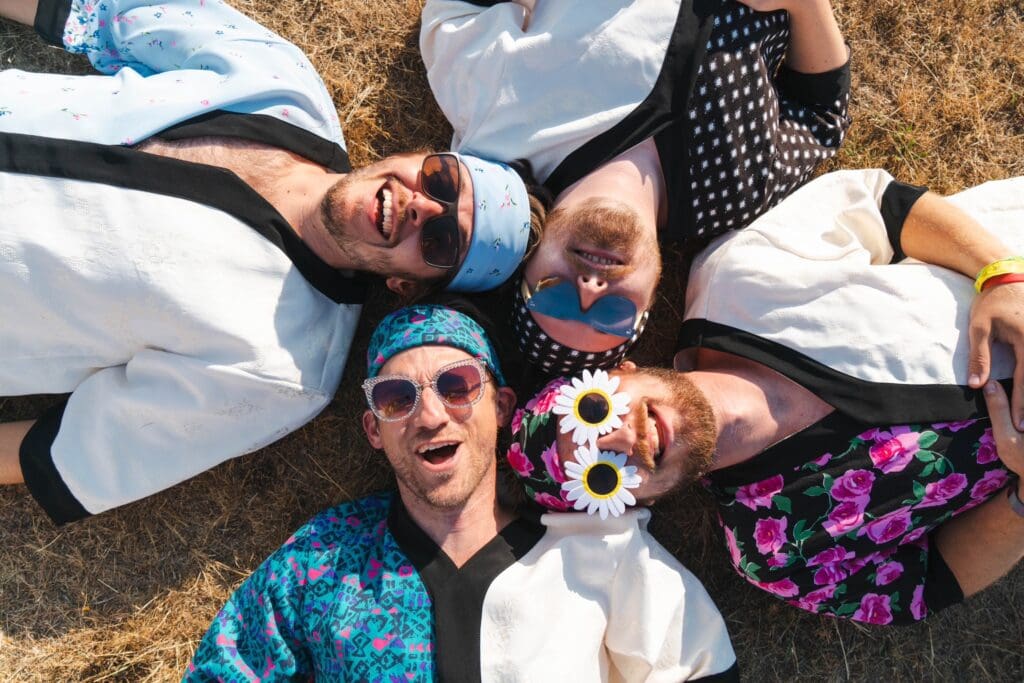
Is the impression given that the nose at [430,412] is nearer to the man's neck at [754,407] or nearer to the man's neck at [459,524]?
the man's neck at [459,524]

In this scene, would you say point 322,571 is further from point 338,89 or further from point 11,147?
point 338,89

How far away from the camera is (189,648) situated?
12.5ft

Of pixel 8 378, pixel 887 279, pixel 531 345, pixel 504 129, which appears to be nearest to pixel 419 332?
pixel 531 345

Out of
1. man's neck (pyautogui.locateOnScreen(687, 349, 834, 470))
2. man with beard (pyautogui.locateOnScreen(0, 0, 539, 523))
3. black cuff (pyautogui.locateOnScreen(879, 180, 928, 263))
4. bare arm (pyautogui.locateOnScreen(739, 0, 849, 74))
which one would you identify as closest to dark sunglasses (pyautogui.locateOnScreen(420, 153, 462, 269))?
man with beard (pyautogui.locateOnScreen(0, 0, 539, 523))

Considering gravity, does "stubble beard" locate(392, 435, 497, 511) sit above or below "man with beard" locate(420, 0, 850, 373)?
below

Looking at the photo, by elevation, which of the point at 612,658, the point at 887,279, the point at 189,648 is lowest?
the point at 189,648

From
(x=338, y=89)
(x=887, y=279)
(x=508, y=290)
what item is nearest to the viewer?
(x=887, y=279)

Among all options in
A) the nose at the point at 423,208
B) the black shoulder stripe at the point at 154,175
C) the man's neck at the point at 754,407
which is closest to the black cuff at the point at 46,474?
the black shoulder stripe at the point at 154,175

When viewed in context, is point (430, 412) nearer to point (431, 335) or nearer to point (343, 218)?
point (431, 335)

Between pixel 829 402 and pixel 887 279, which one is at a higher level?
pixel 887 279

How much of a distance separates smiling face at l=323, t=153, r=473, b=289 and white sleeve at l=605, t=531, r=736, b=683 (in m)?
1.61

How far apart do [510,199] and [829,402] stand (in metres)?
1.61

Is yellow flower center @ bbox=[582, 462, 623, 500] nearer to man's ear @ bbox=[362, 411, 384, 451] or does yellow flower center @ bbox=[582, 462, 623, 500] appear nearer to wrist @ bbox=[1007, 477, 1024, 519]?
man's ear @ bbox=[362, 411, 384, 451]

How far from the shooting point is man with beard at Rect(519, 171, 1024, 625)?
3227 mm
